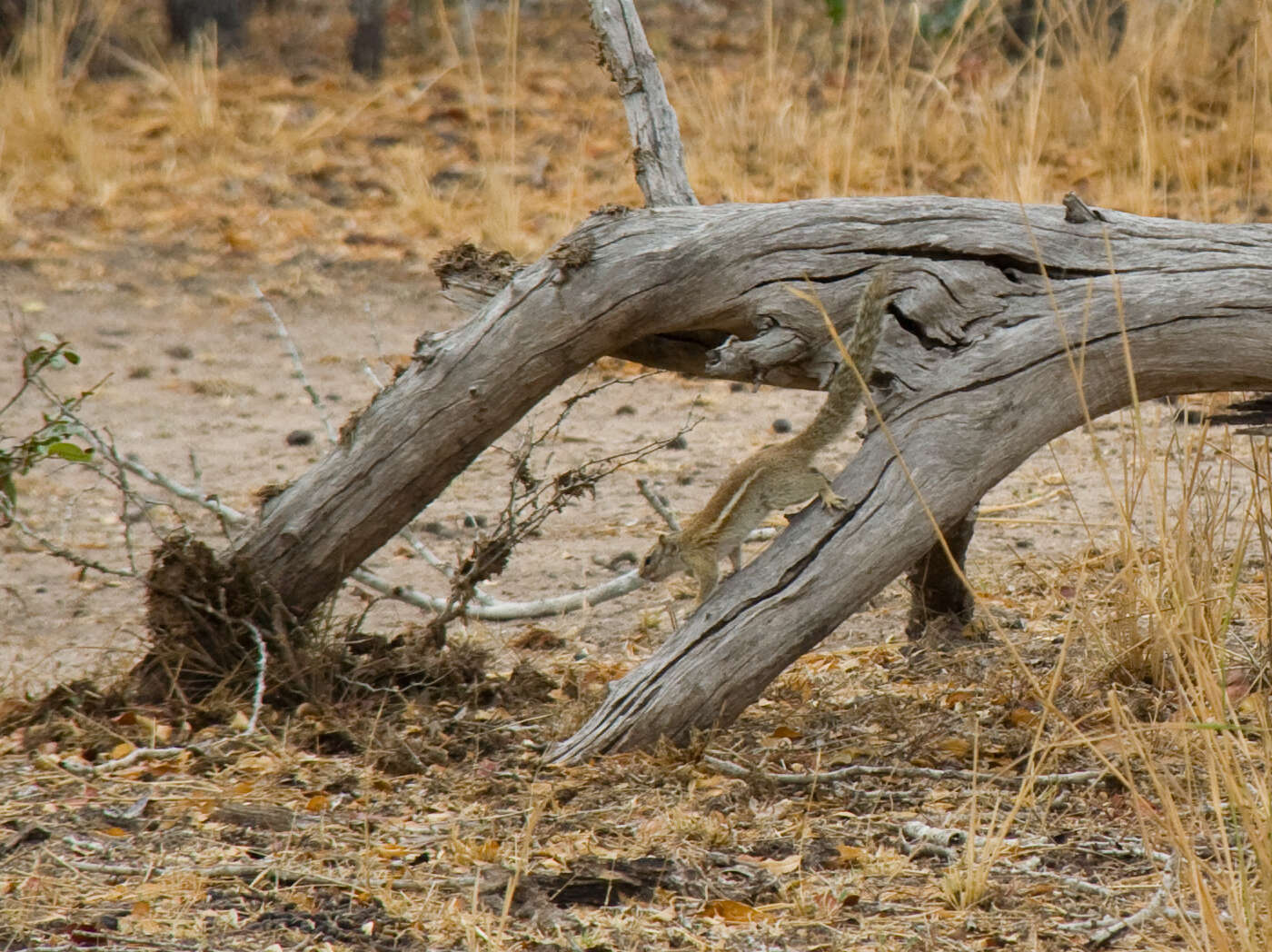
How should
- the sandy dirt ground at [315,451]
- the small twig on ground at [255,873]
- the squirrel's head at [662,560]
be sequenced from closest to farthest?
the small twig on ground at [255,873] < the squirrel's head at [662,560] < the sandy dirt ground at [315,451]

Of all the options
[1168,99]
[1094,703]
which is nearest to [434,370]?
[1094,703]

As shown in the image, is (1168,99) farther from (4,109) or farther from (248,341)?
(4,109)

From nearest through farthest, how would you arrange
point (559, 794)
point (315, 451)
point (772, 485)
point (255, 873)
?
point (255, 873), point (559, 794), point (772, 485), point (315, 451)

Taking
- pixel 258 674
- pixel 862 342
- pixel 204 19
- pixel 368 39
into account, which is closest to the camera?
pixel 862 342

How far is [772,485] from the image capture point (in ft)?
12.9

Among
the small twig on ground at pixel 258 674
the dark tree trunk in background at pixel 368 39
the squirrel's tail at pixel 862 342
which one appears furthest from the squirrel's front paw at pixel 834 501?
the dark tree trunk in background at pixel 368 39

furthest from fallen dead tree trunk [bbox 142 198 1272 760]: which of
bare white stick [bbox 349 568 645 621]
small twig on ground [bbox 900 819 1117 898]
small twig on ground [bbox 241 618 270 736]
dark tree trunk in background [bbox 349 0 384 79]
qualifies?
dark tree trunk in background [bbox 349 0 384 79]

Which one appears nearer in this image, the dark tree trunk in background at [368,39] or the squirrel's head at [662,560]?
the squirrel's head at [662,560]

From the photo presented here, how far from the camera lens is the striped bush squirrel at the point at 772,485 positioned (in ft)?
11.0

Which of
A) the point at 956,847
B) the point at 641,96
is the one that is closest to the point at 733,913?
the point at 956,847

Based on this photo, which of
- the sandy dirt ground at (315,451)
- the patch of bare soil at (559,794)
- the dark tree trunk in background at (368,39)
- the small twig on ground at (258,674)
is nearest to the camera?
the patch of bare soil at (559,794)

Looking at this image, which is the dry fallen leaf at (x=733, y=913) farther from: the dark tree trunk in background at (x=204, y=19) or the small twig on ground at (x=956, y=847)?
the dark tree trunk in background at (x=204, y=19)

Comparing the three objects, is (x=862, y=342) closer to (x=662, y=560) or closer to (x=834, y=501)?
(x=834, y=501)

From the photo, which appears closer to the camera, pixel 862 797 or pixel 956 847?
pixel 956 847
